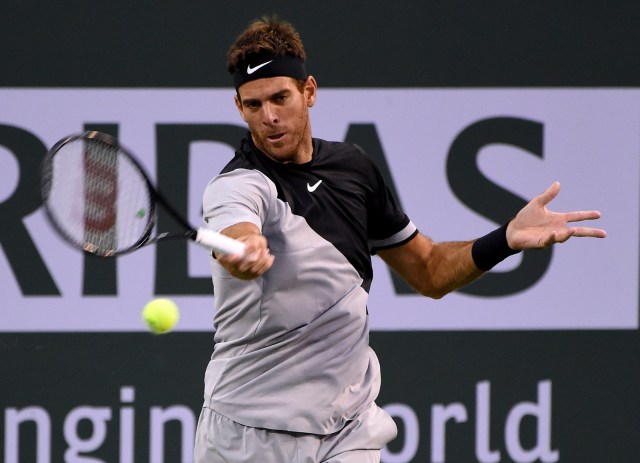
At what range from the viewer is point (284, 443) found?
3.00 metres

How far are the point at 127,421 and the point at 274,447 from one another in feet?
5.83

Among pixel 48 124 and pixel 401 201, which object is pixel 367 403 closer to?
pixel 401 201

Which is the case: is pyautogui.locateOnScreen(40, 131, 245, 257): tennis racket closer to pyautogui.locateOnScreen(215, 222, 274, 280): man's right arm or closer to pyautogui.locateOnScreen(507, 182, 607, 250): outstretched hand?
pyautogui.locateOnScreen(215, 222, 274, 280): man's right arm

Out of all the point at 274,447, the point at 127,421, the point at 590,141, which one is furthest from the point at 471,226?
the point at 274,447

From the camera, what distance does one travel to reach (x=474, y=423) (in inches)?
185

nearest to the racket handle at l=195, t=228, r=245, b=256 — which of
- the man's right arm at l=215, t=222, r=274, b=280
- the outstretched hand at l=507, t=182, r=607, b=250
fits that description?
the man's right arm at l=215, t=222, r=274, b=280

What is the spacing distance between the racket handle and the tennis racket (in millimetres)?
340

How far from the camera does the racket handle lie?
241 cm
